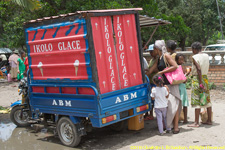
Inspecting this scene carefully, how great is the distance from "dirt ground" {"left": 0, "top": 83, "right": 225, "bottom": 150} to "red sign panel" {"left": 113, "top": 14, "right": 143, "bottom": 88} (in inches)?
44.9

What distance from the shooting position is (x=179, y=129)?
6.08m

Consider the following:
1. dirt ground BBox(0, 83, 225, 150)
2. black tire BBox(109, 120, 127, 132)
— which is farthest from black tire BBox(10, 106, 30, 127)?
black tire BBox(109, 120, 127, 132)

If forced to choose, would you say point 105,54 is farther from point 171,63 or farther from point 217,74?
point 217,74

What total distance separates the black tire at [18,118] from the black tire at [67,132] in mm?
2090

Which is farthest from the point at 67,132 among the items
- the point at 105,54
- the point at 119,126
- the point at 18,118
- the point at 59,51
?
the point at 18,118

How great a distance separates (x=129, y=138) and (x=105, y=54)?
74.0 inches

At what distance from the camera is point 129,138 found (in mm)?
5992

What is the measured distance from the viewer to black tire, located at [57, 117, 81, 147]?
5535 millimetres

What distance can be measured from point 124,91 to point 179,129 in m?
1.51

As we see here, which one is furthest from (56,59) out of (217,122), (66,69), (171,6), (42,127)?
(171,6)

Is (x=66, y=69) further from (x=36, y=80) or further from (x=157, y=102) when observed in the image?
(x=157, y=102)

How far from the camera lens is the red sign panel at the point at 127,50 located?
5656 mm

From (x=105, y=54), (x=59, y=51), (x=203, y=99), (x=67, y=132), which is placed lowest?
(x=67, y=132)

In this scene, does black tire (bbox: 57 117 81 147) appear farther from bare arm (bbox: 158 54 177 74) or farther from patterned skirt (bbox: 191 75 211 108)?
patterned skirt (bbox: 191 75 211 108)
